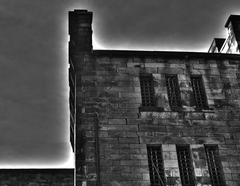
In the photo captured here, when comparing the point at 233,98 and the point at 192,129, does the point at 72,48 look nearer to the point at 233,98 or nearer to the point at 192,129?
the point at 192,129

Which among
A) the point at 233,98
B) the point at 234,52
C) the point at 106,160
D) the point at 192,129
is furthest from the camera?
the point at 234,52

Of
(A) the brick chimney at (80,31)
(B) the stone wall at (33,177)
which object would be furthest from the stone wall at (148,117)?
(B) the stone wall at (33,177)

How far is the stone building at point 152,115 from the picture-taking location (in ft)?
49.5

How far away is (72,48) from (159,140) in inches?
247

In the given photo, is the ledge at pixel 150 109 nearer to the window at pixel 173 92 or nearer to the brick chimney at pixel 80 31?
the window at pixel 173 92

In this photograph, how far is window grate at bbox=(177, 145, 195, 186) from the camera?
1520 centimetres

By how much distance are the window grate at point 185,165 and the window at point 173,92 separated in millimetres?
1983

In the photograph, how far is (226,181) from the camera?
49.8ft

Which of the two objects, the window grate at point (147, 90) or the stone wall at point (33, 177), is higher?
the window grate at point (147, 90)

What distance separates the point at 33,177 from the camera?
2433 cm

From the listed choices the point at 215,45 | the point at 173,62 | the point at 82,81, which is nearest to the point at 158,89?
the point at 173,62

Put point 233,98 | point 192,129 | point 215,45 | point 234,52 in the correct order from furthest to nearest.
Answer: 1. point 215,45
2. point 234,52
3. point 233,98
4. point 192,129

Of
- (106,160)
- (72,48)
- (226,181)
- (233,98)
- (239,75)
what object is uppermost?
(72,48)

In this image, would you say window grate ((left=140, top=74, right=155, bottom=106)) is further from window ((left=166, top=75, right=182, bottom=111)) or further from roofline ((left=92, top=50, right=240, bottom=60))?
roofline ((left=92, top=50, right=240, bottom=60))
